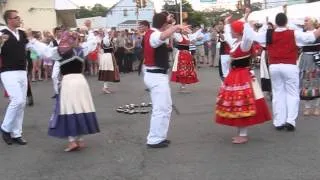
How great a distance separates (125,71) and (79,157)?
53.7 feet

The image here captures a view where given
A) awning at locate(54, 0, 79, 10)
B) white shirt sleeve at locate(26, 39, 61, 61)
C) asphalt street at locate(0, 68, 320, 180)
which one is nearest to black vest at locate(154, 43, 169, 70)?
asphalt street at locate(0, 68, 320, 180)

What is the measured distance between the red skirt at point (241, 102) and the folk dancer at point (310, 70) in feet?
8.05

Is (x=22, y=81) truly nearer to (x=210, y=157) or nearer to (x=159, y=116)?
(x=159, y=116)

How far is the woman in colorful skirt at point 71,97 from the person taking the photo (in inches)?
310

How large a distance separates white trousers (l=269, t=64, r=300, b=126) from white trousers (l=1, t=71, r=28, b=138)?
377cm

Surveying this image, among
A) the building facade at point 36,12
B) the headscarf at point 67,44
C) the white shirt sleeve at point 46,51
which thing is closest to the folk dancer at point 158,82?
the headscarf at point 67,44

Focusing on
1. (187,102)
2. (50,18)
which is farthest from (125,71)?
(50,18)

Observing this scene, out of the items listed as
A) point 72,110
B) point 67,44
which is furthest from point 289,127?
point 67,44

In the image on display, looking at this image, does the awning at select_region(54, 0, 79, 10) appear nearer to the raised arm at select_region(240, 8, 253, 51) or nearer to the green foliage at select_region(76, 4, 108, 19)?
the raised arm at select_region(240, 8, 253, 51)

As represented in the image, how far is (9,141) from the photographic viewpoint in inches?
343

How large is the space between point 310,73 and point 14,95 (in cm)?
514

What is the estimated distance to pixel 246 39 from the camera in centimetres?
794

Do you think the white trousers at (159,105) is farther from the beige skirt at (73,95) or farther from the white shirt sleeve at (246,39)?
the white shirt sleeve at (246,39)

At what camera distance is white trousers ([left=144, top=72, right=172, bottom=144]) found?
8.06 m
